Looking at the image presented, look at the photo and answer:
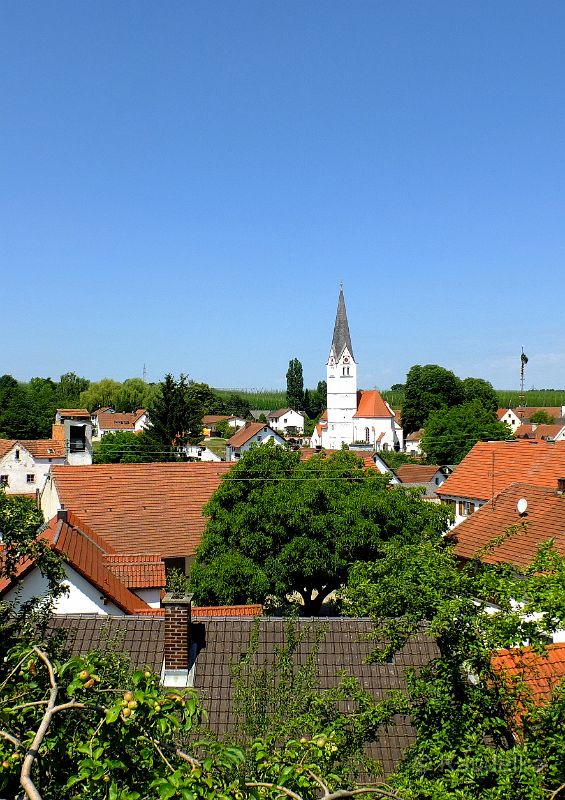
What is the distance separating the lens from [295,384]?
146 metres

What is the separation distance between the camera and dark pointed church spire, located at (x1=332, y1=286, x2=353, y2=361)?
97.4 m

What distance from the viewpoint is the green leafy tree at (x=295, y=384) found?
14512cm

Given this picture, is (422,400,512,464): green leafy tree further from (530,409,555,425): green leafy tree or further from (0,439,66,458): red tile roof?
(530,409,555,425): green leafy tree

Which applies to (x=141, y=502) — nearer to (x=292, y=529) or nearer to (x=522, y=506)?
(x=292, y=529)

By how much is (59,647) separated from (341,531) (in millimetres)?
15069

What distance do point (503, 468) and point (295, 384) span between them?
115921 millimetres

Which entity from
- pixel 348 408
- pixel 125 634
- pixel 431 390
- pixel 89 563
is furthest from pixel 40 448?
pixel 431 390

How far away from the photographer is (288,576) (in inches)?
804

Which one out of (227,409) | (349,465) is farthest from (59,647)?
(227,409)

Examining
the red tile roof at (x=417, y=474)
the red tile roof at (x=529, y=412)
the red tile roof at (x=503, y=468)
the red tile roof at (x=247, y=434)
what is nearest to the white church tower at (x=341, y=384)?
the red tile roof at (x=247, y=434)

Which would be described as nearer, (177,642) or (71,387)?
(177,642)

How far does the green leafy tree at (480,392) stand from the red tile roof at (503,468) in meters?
58.8

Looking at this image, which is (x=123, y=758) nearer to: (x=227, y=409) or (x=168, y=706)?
(x=168, y=706)

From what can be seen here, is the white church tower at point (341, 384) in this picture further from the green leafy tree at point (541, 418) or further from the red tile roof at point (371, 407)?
the green leafy tree at point (541, 418)
